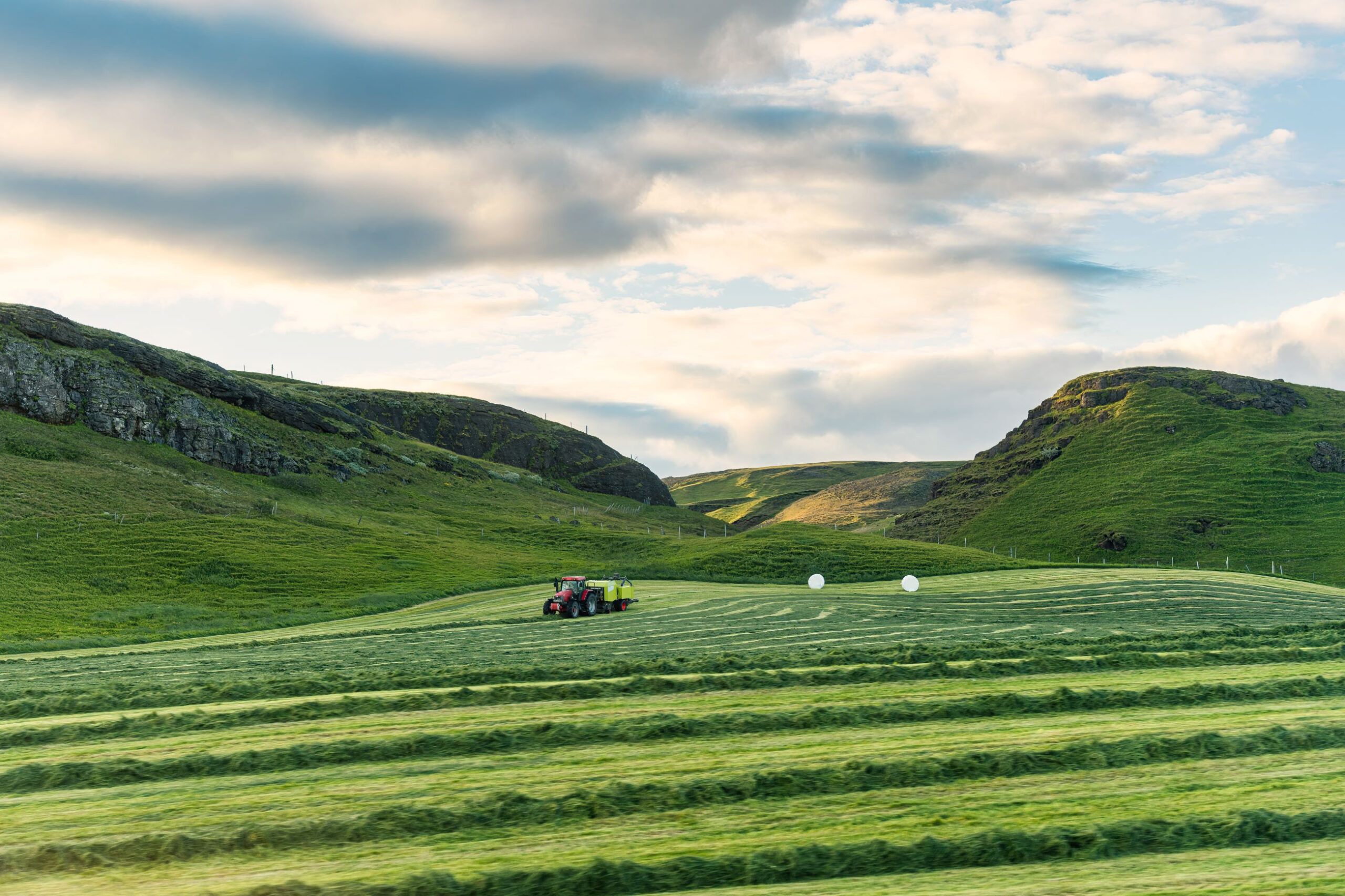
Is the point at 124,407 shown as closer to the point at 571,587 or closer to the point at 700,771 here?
the point at 571,587

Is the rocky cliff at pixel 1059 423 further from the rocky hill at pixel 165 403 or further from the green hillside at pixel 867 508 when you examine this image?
the rocky hill at pixel 165 403

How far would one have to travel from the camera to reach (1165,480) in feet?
364

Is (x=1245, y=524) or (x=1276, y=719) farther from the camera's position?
(x=1245, y=524)

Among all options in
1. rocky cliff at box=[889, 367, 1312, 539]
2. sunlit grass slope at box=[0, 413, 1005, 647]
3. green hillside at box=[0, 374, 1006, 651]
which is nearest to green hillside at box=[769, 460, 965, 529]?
rocky cliff at box=[889, 367, 1312, 539]

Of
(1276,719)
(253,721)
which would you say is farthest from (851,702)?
(253,721)

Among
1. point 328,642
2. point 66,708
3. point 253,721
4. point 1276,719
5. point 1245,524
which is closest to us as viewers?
point 1276,719

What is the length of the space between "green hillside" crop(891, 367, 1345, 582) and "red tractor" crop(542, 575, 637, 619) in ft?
259

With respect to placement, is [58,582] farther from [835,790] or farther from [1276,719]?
[1276,719]

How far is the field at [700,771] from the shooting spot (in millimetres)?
7410

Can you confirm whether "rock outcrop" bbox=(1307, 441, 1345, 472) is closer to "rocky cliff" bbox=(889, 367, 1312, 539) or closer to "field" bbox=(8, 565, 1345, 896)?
"rocky cliff" bbox=(889, 367, 1312, 539)

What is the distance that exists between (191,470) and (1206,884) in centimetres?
8708

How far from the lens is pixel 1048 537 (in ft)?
351

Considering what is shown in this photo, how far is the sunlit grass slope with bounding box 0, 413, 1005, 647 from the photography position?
43.0 m

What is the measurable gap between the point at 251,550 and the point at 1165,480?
106170mm
